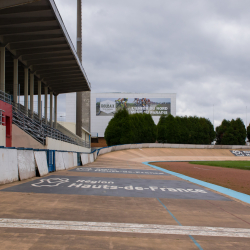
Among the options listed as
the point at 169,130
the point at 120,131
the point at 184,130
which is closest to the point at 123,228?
the point at 120,131

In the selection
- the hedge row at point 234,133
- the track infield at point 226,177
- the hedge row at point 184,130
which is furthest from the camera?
the hedge row at point 234,133

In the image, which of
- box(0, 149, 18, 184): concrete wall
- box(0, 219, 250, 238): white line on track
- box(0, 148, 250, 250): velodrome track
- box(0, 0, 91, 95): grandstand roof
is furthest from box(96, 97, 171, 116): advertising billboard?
box(0, 219, 250, 238): white line on track

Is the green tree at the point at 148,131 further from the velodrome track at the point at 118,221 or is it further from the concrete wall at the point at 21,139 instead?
the velodrome track at the point at 118,221

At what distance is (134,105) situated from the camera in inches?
4085

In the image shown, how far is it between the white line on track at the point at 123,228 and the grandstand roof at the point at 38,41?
51.2ft

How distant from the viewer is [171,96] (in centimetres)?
10538

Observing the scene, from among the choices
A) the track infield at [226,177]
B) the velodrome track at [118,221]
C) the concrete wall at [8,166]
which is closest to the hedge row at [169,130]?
the track infield at [226,177]

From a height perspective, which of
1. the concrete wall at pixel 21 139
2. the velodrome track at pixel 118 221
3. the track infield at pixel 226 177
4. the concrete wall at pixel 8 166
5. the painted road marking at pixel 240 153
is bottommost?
the painted road marking at pixel 240 153

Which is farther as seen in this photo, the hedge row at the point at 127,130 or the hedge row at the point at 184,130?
the hedge row at the point at 184,130

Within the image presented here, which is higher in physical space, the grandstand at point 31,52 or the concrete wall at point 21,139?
the grandstand at point 31,52

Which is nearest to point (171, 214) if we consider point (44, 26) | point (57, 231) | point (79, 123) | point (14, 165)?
point (57, 231)

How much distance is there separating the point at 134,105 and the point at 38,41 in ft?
257

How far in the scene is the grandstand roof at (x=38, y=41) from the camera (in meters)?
20.7

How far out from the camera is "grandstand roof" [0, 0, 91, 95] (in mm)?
20734
